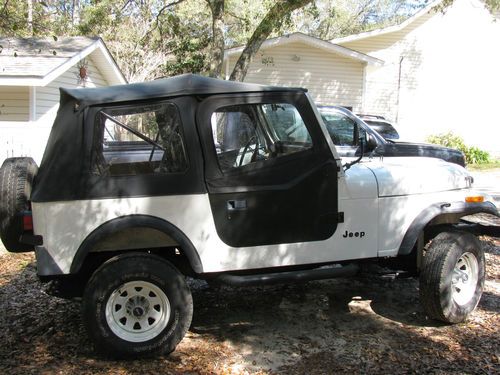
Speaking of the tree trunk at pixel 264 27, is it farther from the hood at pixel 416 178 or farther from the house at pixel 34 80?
the hood at pixel 416 178

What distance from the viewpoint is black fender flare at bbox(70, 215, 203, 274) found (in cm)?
370

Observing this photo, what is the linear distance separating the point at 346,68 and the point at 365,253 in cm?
1528

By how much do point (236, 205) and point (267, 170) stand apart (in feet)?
1.23

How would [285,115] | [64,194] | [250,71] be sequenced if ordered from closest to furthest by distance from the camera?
[64,194]
[285,115]
[250,71]

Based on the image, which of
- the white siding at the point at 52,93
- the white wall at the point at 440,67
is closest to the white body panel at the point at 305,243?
the white siding at the point at 52,93

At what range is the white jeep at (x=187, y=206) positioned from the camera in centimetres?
372

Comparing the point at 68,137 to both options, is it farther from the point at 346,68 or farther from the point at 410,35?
the point at 410,35

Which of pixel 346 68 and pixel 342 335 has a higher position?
pixel 346 68

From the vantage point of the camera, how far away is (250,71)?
716 inches

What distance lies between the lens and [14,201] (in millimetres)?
3801

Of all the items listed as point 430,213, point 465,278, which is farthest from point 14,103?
point 465,278

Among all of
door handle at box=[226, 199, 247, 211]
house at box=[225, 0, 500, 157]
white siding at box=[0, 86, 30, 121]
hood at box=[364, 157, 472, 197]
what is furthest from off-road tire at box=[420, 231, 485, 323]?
house at box=[225, 0, 500, 157]

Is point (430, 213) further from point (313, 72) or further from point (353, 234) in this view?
point (313, 72)

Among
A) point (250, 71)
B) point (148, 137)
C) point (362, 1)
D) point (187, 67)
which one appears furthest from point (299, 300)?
point (362, 1)
